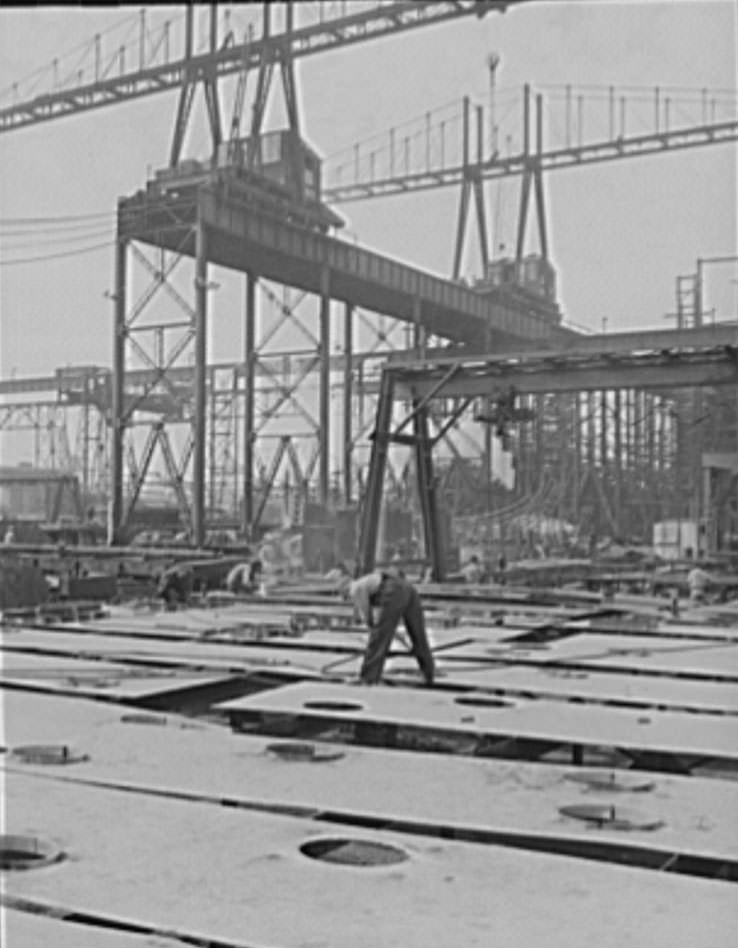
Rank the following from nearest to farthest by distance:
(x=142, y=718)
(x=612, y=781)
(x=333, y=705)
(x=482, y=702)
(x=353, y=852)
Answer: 1. (x=353, y=852)
2. (x=612, y=781)
3. (x=142, y=718)
4. (x=333, y=705)
5. (x=482, y=702)

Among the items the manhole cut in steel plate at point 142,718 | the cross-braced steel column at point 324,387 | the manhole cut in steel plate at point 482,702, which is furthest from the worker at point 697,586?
the cross-braced steel column at point 324,387

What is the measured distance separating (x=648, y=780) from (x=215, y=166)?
66.5 ft

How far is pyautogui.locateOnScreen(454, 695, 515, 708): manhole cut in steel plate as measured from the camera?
5.75m

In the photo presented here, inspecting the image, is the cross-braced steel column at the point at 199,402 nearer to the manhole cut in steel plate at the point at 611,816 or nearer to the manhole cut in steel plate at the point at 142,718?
the manhole cut in steel plate at the point at 142,718

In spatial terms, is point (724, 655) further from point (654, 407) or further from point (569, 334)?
point (569, 334)

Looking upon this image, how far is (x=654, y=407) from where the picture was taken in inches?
914

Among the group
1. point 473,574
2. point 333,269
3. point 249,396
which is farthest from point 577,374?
point 333,269

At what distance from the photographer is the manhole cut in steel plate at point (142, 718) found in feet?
17.2

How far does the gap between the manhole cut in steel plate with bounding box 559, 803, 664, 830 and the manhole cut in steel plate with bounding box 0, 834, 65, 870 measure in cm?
155

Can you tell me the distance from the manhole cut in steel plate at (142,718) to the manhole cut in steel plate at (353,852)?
2.09 meters

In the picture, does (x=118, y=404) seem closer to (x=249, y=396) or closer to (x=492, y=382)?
(x=249, y=396)

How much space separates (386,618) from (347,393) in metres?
22.6

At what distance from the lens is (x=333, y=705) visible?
18.4 feet

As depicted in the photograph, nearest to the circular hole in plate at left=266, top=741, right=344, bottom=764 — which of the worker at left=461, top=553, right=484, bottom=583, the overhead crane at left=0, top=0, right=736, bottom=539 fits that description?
the worker at left=461, top=553, right=484, bottom=583
